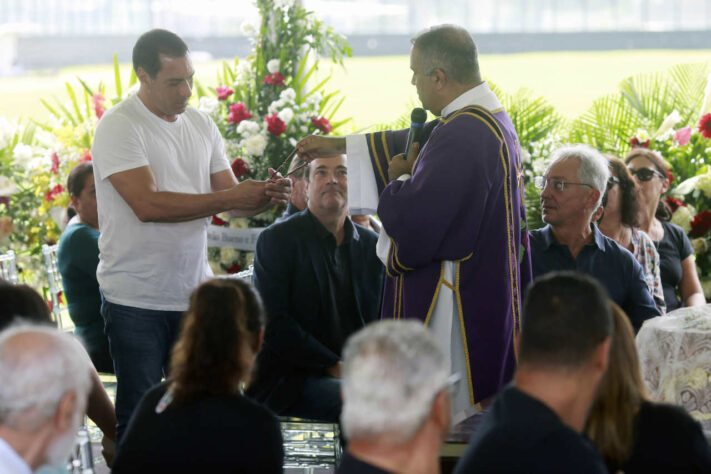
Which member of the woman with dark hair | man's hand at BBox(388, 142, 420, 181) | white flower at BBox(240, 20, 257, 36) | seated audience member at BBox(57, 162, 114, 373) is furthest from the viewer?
white flower at BBox(240, 20, 257, 36)

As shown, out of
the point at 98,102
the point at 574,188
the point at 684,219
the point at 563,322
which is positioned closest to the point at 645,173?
the point at 684,219

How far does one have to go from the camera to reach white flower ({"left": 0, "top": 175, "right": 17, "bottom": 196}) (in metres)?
5.07

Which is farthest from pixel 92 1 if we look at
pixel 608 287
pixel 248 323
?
pixel 248 323

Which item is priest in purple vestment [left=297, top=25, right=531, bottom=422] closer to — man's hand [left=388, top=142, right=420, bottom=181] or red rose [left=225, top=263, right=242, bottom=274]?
man's hand [left=388, top=142, right=420, bottom=181]

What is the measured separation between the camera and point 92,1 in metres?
6.86

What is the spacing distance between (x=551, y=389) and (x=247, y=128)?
10.6 ft

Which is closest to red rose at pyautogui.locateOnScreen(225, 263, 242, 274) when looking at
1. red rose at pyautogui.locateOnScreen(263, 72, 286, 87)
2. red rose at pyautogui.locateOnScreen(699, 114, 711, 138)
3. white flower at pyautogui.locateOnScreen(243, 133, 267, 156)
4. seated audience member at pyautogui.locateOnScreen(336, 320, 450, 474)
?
white flower at pyautogui.locateOnScreen(243, 133, 267, 156)

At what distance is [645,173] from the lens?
4016 mm

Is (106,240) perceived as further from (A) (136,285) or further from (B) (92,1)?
(B) (92,1)

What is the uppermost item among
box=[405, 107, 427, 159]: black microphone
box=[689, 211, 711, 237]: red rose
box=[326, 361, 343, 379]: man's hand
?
box=[405, 107, 427, 159]: black microphone

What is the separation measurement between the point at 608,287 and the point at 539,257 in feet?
0.88

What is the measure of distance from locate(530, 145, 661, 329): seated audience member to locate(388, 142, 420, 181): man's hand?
0.80 metres

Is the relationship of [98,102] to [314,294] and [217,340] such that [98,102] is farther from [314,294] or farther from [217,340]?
[217,340]

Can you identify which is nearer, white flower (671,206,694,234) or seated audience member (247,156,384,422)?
seated audience member (247,156,384,422)
